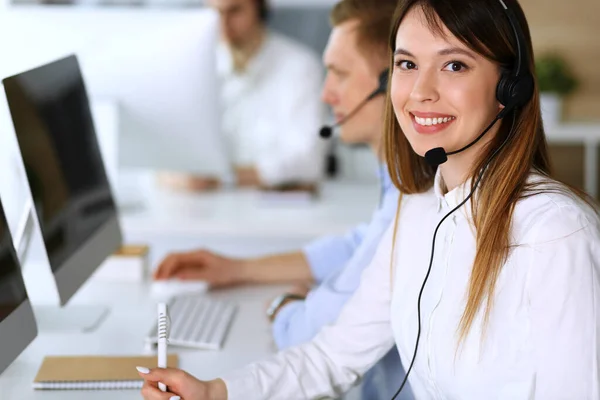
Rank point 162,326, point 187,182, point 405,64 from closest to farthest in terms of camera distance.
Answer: point 162,326, point 405,64, point 187,182

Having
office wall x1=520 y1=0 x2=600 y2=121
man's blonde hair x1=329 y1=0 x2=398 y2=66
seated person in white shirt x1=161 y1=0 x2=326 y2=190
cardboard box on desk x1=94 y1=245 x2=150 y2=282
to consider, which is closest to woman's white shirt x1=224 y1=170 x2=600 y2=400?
man's blonde hair x1=329 y1=0 x2=398 y2=66

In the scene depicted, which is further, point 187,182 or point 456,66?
point 187,182

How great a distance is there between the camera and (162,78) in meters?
1.94

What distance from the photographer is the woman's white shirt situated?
3.34ft

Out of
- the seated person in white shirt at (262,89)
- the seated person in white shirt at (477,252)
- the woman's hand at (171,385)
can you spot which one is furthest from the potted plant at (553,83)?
the woman's hand at (171,385)

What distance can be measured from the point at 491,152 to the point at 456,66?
0.13 meters

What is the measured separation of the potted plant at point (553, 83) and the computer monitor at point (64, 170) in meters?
2.94

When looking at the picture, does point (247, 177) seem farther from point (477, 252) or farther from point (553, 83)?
point (553, 83)

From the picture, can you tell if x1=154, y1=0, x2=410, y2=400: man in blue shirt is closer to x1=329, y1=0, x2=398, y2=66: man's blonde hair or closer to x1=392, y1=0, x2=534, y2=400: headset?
x1=329, y1=0, x2=398, y2=66: man's blonde hair

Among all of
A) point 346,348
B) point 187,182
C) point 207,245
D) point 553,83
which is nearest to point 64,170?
point 346,348

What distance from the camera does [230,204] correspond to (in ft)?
8.27

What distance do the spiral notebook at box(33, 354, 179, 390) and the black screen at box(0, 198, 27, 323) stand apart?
177 millimetres

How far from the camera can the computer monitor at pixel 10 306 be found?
3.73 ft

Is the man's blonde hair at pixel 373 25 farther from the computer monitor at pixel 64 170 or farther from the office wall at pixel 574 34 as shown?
the office wall at pixel 574 34
